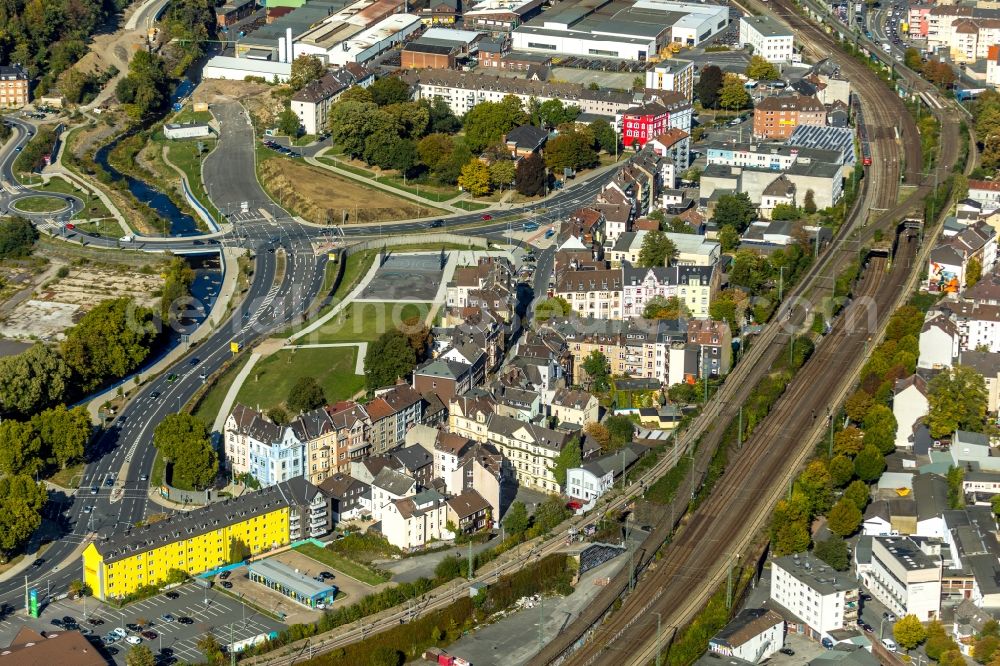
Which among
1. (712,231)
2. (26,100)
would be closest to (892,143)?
(712,231)

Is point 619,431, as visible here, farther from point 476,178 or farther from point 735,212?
point 476,178

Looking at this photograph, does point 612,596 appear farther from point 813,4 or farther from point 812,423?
point 813,4

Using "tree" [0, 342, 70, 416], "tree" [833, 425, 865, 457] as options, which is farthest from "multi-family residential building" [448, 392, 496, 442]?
"tree" [0, 342, 70, 416]

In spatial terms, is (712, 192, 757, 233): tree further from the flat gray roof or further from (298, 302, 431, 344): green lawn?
the flat gray roof

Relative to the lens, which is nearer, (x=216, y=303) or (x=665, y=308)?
(x=665, y=308)

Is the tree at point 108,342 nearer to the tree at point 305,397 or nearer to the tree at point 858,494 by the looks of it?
the tree at point 305,397

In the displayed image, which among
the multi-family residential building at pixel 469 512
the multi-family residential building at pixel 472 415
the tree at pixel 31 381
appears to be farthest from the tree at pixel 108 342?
the multi-family residential building at pixel 469 512

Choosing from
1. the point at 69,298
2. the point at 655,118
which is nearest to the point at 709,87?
the point at 655,118
